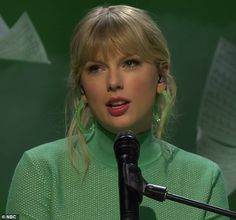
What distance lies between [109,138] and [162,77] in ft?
0.52

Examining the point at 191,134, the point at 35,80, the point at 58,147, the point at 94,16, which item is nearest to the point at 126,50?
the point at 94,16

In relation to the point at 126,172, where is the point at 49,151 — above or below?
below

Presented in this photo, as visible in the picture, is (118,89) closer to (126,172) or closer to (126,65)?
(126,65)

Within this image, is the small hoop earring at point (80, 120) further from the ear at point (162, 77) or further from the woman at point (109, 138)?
the ear at point (162, 77)

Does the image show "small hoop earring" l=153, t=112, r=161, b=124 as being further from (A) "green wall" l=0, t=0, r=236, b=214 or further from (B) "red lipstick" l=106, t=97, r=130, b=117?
(A) "green wall" l=0, t=0, r=236, b=214

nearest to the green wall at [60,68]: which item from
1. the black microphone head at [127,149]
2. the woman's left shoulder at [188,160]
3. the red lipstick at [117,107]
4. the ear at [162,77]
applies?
the woman's left shoulder at [188,160]

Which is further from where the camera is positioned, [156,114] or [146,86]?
[156,114]

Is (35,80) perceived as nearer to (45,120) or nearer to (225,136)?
(45,120)

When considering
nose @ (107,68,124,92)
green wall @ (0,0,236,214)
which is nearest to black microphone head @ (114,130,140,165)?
nose @ (107,68,124,92)

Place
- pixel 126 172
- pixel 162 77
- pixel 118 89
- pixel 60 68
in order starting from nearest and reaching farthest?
pixel 126 172 → pixel 118 89 → pixel 162 77 → pixel 60 68

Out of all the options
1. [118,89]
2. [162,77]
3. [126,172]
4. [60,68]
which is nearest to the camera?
[126,172]

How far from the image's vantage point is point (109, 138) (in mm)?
1287

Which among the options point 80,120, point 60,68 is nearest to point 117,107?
point 80,120

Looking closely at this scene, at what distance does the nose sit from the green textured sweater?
0.16 meters
